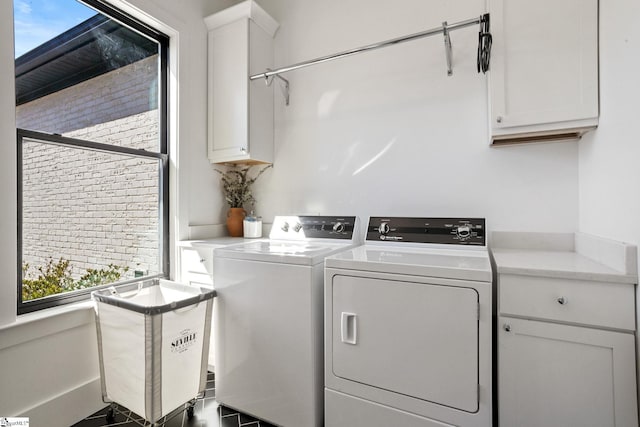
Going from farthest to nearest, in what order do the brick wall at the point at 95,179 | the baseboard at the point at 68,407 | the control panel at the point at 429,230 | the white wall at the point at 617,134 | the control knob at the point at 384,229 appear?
the control knob at the point at 384,229
the control panel at the point at 429,230
the brick wall at the point at 95,179
the baseboard at the point at 68,407
the white wall at the point at 617,134

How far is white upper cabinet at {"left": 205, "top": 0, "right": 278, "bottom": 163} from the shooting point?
228 centimetres

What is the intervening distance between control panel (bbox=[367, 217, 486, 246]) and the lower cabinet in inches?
20.7

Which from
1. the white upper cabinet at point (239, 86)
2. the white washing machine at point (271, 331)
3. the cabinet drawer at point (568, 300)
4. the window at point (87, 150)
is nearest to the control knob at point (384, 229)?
the white washing machine at point (271, 331)

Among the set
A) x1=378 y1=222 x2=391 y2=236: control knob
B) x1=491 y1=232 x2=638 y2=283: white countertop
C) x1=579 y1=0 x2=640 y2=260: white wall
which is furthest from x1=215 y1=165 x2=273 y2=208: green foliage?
x1=579 y1=0 x2=640 y2=260: white wall

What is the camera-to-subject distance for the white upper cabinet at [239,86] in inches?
89.9

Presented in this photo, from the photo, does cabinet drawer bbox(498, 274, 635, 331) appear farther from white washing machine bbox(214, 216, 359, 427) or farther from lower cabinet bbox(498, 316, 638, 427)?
white washing machine bbox(214, 216, 359, 427)

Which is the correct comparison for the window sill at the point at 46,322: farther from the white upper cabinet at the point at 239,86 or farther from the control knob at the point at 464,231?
the control knob at the point at 464,231

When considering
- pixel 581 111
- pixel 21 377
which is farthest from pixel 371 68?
pixel 21 377

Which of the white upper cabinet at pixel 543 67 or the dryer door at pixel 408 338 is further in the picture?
the white upper cabinet at pixel 543 67

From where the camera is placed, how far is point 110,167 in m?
1.92

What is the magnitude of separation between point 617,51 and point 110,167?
102 inches

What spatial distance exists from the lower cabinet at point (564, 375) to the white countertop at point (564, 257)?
0.66 feet

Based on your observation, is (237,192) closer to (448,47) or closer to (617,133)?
(448,47)

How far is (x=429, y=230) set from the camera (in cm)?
181
